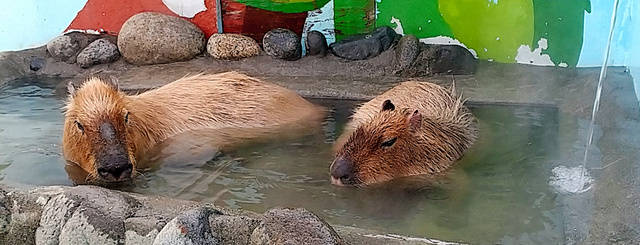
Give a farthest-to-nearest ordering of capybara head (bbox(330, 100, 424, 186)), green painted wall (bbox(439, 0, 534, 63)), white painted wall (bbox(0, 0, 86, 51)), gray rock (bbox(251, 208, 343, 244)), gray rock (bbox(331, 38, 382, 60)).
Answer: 1. white painted wall (bbox(0, 0, 86, 51))
2. gray rock (bbox(331, 38, 382, 60))
3. green painted wall (bbox(439, 0, 534, 63))
4. capybara head (bbox(330, 100, 424, 186))
5. gray rock (bbox(251, 208, 343, 244))

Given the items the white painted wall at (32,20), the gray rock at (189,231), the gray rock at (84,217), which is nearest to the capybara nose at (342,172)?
the gray rock at (84,217)

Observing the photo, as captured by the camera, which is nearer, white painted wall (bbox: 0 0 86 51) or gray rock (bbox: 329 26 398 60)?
gray rock (bbox: 329 26 398 60)

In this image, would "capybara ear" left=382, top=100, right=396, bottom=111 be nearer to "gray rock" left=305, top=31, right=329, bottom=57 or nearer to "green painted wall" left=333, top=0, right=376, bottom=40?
"gray rock" left=305, top=31, right=329, bottom=57

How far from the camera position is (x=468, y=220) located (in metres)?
3.88

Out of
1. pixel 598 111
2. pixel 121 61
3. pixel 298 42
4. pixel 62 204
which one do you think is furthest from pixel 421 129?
pixel 121 61

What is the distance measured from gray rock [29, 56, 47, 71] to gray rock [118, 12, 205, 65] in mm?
864

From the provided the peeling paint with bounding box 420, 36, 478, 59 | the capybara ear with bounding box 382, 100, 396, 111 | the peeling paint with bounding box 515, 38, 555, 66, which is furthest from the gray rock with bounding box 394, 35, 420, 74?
the capybara ear with bounding box 382, 100, 396, 111

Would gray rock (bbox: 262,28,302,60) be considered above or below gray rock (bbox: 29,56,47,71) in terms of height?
above

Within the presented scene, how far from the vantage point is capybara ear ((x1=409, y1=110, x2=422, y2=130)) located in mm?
4688

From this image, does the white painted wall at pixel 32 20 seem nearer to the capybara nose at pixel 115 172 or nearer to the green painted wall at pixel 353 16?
the green painted wall at pixel 353 16

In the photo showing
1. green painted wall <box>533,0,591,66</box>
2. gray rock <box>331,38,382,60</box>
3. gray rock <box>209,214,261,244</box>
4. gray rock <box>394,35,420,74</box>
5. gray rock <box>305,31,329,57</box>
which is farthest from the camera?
gray rock <box>305,31,329,57</box>

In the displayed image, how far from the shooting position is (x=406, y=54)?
7.29 meters

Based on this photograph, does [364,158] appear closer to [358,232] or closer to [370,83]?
[358,232]

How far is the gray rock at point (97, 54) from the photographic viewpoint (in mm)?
7977
